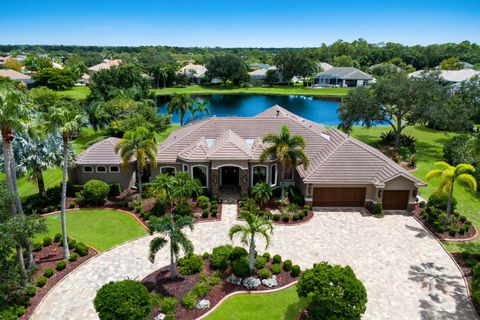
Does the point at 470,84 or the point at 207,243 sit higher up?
the point at 470,84

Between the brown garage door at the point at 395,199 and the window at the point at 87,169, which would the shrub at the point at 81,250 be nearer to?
the window at the point at 87,169

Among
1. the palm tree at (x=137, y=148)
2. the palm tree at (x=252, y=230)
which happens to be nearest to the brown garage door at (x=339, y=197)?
the palm tree at (x=252, y=230)

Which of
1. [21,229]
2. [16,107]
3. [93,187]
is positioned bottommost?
[93,187]

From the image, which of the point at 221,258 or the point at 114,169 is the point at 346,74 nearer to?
the point at 114,169

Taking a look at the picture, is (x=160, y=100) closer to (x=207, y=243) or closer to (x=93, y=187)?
(x=93, y=187)

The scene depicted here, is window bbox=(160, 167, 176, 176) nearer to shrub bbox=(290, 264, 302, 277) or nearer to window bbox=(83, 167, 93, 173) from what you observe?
window bbox=(83, 167, 93, 173)

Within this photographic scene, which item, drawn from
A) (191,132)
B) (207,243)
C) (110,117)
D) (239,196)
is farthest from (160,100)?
(207,243)

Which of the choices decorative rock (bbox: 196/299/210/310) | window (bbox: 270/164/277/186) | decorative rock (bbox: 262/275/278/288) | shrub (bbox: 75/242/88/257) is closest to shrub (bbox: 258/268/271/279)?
decorative rock (bbox: 262/275/278/288)

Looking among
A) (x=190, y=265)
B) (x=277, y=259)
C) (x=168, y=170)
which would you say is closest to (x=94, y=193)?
(x=168, y=170)
